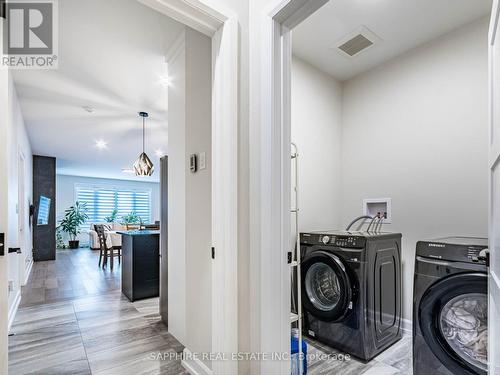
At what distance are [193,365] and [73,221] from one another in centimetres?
918

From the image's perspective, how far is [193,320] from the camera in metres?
1.97

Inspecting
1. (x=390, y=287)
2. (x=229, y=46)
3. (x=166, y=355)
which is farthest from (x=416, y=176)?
(x=166, y=355)

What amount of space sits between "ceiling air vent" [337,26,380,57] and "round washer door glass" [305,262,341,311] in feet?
6.24

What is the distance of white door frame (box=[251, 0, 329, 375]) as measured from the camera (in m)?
1.30

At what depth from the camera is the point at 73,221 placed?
9219 millimetres

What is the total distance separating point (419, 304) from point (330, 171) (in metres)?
1.53

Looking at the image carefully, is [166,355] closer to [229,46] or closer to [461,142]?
[229,46]

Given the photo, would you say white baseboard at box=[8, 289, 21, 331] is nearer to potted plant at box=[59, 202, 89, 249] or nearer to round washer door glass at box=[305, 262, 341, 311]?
round washer door glass at box=[305, 262, 341, 311]

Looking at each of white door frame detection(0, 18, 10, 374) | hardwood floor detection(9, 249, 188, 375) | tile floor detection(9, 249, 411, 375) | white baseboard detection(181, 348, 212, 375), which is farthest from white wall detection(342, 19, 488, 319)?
white door frame detection(0, 18, 10, 374)

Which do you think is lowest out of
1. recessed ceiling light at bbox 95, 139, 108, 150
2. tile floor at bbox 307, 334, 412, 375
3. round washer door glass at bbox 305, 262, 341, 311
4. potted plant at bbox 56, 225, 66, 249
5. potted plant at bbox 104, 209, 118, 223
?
potted plant at bbox 56, 225, 66, 249

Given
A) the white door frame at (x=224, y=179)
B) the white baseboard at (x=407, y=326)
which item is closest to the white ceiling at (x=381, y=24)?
the white door frame at (x=224, y=179)

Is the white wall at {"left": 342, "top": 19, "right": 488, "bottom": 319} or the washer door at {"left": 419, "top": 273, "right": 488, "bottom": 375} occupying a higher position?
the white wall at {"left": 342, "top": 19, "right": 488, "bottom": 319}

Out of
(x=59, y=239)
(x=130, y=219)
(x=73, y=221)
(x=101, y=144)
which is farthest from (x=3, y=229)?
(x=130, y=219)

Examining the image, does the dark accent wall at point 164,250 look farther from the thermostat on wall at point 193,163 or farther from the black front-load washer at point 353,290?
the black front-load washer at point 353,290
